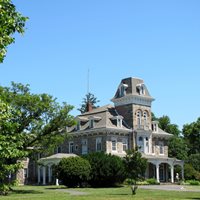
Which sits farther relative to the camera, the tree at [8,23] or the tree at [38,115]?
the tree at [38,115]

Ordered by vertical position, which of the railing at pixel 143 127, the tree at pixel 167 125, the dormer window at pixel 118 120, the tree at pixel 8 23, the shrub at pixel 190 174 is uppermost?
the tree at pixel 167 125

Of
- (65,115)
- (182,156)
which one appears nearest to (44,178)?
(65,115)

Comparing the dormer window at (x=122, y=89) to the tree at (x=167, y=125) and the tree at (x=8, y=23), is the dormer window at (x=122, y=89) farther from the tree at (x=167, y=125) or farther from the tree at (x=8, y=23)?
the tree at (x=8, y=23)

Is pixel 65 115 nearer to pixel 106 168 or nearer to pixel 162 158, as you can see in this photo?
pixel 106 168

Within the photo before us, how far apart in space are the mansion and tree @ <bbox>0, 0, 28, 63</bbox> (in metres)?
45.4

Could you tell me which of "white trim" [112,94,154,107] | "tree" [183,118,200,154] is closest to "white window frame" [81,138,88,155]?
"white trim" [112,94,154,107]

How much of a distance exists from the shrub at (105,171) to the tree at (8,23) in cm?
3570

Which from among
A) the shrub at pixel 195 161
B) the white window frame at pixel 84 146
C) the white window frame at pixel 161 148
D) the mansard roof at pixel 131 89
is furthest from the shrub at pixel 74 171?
the shrub at pixel 195 161

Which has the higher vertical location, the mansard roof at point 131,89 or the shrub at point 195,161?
the mansard roof at point 131,89

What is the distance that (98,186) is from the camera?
46.1 metres

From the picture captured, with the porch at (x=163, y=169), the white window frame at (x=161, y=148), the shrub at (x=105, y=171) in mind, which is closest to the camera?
the shrub at (x=105, y=171)

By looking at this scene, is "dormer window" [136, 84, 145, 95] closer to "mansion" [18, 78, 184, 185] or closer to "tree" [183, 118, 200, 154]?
"mansion" [18, 78, 184, 185]

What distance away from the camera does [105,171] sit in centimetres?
4484

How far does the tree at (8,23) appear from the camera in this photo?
9508 mm
